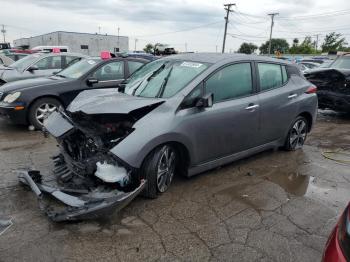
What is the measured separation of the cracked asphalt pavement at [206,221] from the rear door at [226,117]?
47cm

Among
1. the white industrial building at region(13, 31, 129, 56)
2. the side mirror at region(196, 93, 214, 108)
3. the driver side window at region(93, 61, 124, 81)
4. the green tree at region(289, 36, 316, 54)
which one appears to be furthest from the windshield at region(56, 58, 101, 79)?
the green tree at region(289, 36, 316, 54)

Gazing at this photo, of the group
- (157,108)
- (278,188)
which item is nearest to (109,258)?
(157,108)

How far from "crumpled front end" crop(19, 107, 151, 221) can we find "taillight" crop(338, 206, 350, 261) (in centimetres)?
192

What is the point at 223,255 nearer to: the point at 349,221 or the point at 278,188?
the point at 349,221

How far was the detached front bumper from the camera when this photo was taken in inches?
121

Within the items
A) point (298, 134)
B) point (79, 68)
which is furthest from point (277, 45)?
point (298, 134)

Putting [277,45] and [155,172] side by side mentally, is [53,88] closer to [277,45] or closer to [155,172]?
[155,172]

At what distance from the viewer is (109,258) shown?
2801 mm

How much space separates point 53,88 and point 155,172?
4.24 metres

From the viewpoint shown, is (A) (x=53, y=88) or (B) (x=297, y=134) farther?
(A) (x=53, y=88)

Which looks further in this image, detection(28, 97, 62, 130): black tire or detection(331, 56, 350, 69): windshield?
detection(331, 56, 350, 69): windshield

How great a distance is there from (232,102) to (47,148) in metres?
3.31

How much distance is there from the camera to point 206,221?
3418 mm

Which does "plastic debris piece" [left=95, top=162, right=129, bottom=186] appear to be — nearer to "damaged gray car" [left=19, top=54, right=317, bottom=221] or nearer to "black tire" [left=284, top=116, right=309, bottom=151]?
"damaged gray car" [left=19, top=54, right=317, bottom=221]
